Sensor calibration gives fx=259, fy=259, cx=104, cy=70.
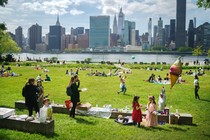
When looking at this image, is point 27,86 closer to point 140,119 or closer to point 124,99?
point 140,119

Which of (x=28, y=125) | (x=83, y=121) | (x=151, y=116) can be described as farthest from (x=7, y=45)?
(x=151, y=116)

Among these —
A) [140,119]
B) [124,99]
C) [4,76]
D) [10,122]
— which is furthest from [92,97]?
[4,76]

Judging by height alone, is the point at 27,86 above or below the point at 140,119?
above

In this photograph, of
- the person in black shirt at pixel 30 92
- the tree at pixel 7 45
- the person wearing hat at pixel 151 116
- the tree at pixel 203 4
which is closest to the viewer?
the person wearing hat at pixel 151 116

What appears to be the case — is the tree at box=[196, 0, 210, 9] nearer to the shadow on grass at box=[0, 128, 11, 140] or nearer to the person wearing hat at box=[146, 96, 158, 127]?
the person wearing hat at box=[146, 96, 158, 127]

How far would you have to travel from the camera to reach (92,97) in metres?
20.2

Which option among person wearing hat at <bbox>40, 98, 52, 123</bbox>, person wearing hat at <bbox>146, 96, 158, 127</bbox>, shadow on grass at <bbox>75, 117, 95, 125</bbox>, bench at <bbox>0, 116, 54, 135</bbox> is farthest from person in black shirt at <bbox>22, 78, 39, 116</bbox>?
person wearing hat at <bbox>146, 96, 158, 127</bbox>

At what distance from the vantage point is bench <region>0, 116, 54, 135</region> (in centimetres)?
1103

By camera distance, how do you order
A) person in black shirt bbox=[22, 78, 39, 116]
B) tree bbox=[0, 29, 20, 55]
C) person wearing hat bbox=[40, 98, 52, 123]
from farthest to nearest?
tree bbox=[0, 29, 20, 55] → person in black shirt bbox=[22, 78, 39, 116] → person wearing hat bbox=[40, 98, 52, 123]

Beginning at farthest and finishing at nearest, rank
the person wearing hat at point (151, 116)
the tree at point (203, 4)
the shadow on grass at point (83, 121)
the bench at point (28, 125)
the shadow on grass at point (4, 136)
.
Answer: the tree at point (203, 4)
the shadow on grass at point (83, 121)
the person wearing hat at point (151, 116)
the bench at point (28, 125)
the shadow on grass at point (4, 136)

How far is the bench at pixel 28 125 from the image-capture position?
36.2 ft

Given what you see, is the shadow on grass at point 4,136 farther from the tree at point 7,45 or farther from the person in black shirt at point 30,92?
the tree at point 7,45

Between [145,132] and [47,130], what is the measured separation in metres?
4.39

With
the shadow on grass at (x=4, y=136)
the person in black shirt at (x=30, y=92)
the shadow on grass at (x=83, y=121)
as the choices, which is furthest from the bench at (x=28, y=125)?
the shadow on grass at (x=83, y=121)
